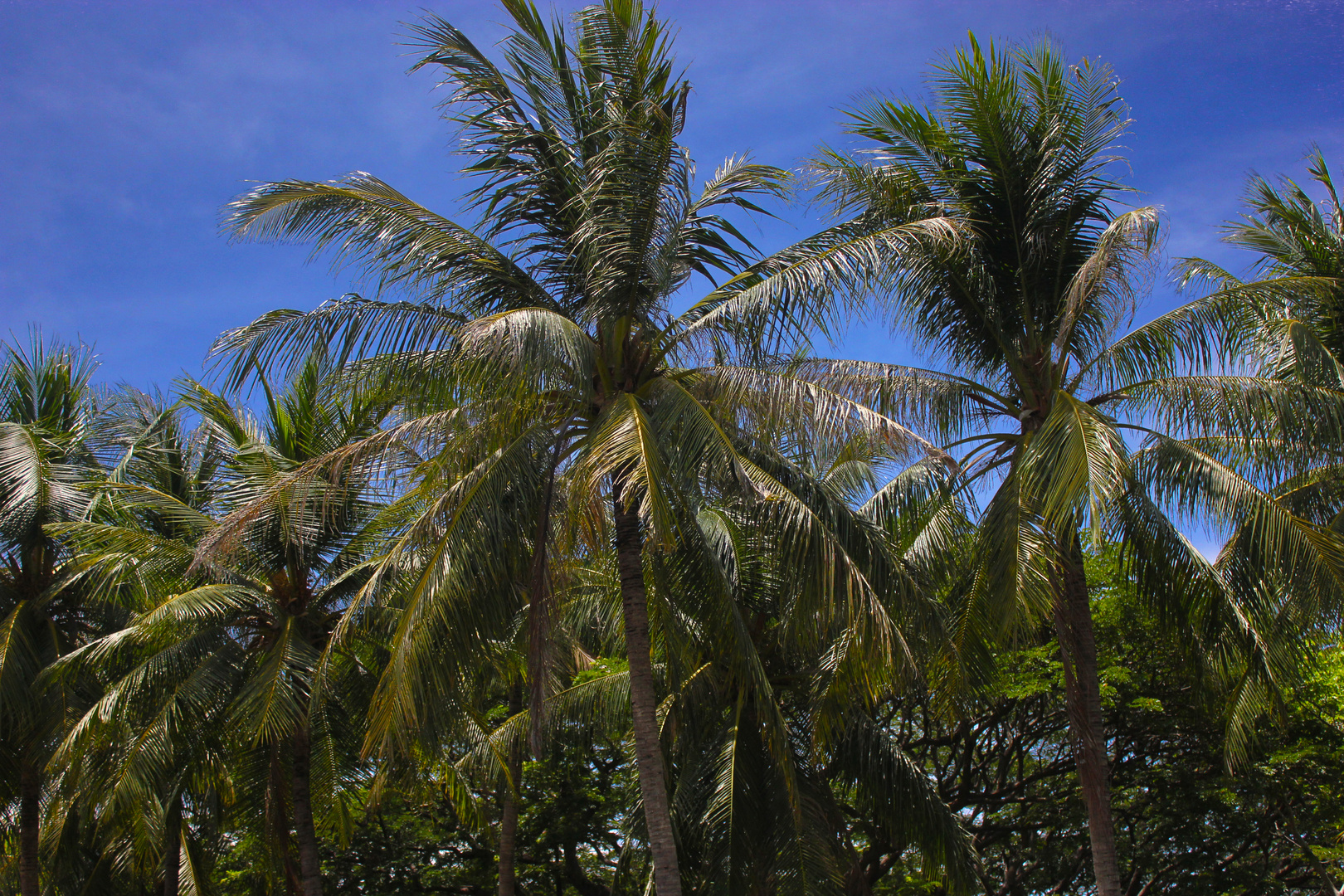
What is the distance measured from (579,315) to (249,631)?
19.9 ft

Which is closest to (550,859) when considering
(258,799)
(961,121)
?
(258,799)

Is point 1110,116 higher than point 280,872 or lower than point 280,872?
higher

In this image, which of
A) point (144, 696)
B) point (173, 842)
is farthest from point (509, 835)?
point (144, 696)

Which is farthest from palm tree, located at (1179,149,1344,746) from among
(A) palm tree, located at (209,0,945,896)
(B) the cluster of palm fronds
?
(A) palm tree, located at (209,0,945,896)

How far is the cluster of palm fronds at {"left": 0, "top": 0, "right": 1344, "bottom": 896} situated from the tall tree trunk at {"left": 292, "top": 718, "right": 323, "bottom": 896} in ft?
0.13

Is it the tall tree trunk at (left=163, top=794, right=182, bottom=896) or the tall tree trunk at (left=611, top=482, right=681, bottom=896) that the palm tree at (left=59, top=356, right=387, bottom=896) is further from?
the tall tree trunk at (left=611, top=482, right=681, bottom=896)

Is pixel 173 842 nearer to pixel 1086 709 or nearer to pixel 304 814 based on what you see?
pixel 304 814

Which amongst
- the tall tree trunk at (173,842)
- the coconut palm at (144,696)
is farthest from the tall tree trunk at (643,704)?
the tall tree trunk at (173,842)

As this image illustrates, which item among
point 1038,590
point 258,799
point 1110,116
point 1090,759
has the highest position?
point 1110,116

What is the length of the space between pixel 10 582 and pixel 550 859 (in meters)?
10.4

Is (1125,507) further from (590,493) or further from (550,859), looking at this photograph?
(550,859)

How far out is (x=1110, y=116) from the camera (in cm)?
995

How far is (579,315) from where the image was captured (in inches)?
352

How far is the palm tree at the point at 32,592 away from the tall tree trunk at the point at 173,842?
61.7 inches
